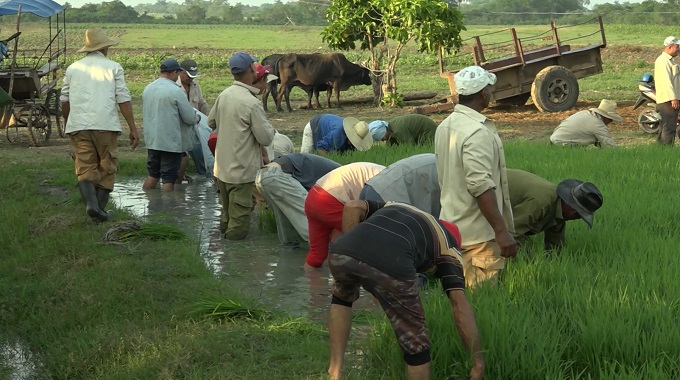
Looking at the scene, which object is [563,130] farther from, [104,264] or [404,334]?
[404,334]

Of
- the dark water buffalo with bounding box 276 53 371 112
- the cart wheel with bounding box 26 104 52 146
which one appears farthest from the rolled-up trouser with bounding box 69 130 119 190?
the dark water buffalo with bounding box 276 53 371 112

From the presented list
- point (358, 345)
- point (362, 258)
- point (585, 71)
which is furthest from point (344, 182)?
point (585, 71)

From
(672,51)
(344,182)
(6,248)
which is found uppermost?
(672,51)

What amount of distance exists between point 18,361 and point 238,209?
2.72 metres

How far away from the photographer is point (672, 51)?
1186 centimetres

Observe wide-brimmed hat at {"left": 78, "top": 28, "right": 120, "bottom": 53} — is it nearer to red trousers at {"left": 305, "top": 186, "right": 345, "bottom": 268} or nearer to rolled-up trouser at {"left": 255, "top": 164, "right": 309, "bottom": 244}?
rolled-up trouser at {"left": 255, "top": 164, "right": 309, "bottom": 244}

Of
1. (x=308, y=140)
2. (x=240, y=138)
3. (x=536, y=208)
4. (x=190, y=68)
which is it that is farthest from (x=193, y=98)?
(x=536, y=208)

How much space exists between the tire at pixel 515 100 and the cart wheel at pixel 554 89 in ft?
4.22

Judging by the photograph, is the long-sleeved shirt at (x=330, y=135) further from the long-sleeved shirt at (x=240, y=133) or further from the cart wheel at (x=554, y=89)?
the cart wheel at (x=554, y=89)

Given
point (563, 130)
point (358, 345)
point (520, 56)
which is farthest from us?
point (520, 56)

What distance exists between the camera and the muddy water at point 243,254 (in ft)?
20.6

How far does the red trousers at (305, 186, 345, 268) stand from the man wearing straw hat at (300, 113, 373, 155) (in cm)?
219

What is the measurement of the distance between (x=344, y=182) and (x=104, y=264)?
5.90ft

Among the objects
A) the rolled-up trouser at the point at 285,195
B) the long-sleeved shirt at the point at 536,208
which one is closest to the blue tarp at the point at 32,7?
the rolled-up trouser at the point at 285,195
